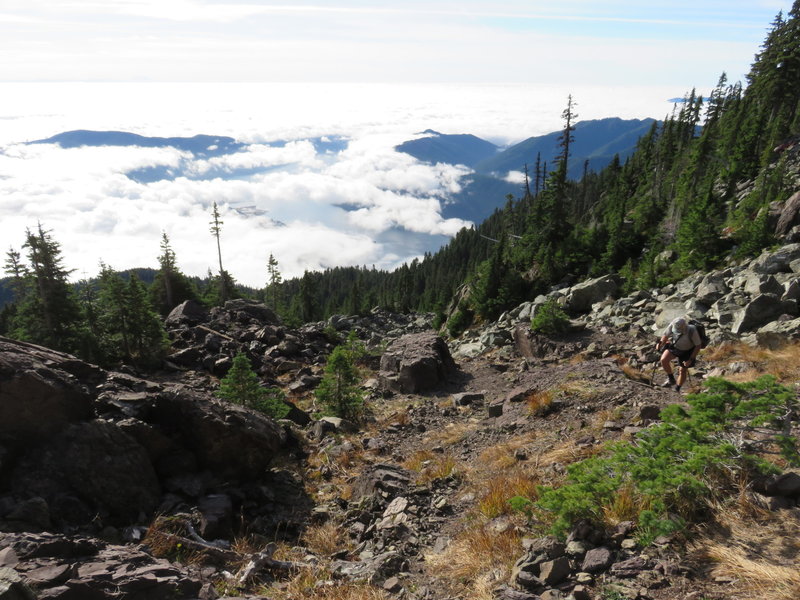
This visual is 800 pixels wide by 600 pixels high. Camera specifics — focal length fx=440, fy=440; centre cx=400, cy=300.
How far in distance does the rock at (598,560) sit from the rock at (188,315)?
112ft

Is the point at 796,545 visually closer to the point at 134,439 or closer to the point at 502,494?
the point at 502,494

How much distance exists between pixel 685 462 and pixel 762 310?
14186 mm

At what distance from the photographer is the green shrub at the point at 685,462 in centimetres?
527

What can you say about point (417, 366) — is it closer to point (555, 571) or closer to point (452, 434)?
point (452, 434)

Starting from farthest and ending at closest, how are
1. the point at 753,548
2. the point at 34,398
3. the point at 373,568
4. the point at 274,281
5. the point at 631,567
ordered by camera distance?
the point at 274,281, the point at 34,398, the point at 373,568, the point at 631,567, the point at 753,548

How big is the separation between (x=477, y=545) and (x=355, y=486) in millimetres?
4605

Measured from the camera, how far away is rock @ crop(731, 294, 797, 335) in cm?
1568

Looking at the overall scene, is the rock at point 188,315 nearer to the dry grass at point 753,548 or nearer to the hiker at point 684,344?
the hiker at point 684,344

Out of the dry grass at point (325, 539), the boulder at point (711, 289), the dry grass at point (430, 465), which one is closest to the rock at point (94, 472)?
the dry grass at point (325, 539)

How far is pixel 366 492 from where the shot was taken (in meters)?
9.98

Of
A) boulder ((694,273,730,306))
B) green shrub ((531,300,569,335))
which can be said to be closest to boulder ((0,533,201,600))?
green shrub ((531,300,569,335))

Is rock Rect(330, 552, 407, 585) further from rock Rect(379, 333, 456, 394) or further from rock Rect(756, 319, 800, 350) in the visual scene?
rock Rect(756, 319, 800, 350)

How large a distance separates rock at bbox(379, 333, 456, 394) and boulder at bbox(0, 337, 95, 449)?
Answer: 45.4 ft

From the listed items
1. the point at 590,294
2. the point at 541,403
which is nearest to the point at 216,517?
the point at 541,403
